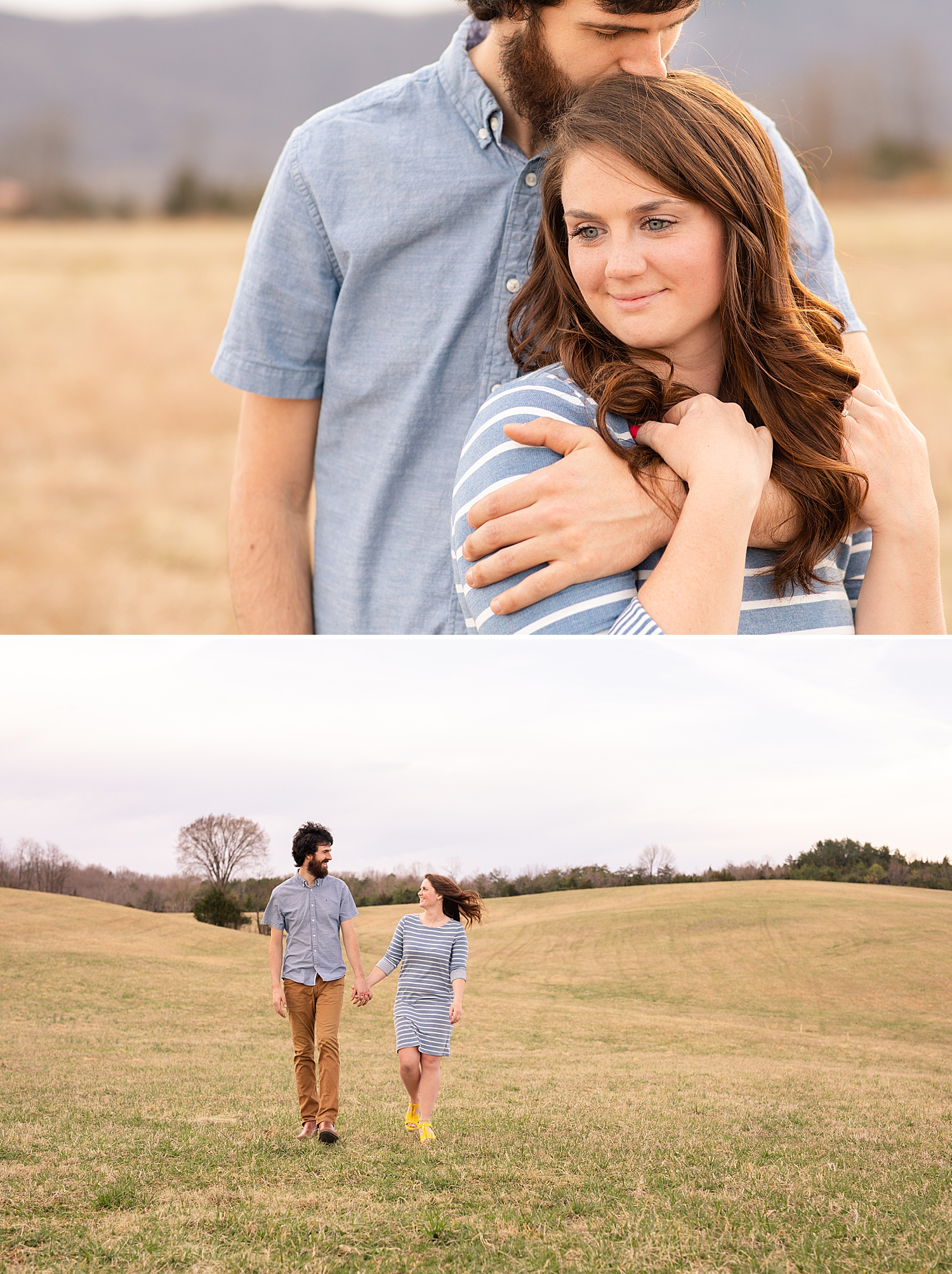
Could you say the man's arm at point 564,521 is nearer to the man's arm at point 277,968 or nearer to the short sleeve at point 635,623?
the short sleeve at point 635,623

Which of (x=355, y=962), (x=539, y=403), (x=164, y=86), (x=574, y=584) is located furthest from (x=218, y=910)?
(x=164, y=86)

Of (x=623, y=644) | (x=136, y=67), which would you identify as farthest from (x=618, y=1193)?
(x=136, y=67)

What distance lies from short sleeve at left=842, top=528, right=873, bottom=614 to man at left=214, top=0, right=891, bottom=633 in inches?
17.1

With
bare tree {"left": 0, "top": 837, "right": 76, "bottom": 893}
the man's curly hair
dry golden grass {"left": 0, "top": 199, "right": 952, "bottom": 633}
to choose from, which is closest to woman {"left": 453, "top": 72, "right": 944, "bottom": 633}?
the man's curly hair

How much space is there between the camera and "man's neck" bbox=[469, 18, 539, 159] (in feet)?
6.93

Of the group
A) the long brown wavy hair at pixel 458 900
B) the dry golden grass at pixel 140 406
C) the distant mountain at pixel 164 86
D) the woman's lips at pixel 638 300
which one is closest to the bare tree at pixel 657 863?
the long brown wavy hair at pixel 458 900

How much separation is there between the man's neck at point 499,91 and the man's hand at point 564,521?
82 centimetres

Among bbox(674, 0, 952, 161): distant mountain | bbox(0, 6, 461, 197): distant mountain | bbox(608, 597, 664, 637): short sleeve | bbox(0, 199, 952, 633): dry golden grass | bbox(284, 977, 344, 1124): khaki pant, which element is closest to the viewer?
bbox(284, 977, 344, 1124): khaki pant

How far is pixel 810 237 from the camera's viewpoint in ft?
7.45

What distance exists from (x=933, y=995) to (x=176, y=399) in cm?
1456

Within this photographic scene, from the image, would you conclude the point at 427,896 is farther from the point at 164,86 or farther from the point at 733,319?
the point at 164,86

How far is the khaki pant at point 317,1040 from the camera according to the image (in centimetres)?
124

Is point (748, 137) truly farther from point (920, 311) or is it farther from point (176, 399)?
point (920, 311)

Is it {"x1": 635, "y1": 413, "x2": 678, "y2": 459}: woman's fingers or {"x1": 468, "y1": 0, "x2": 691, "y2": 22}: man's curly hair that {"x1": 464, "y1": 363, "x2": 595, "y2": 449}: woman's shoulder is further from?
{"x1": 468, "y1": 0, "x2": 691, "y2": 22}: man's curly hair
